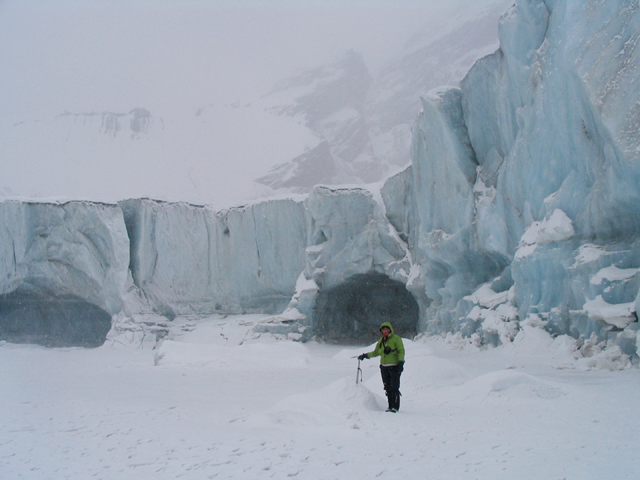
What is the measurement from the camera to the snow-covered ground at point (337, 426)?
10.5ft

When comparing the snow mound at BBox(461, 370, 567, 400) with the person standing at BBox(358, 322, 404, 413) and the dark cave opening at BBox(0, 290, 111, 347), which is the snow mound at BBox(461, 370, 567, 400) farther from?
the dark cave opening at BBox(0, 290, 111, 347)

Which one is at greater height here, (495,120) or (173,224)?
(495,120)

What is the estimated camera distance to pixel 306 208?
2159 cm

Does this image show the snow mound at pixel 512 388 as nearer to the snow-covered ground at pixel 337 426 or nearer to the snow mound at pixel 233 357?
the snow-covered ground at pixel 337 426

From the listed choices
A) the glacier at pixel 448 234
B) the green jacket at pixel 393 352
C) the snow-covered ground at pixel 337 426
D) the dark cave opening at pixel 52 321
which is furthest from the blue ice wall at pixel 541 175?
the dark cave opening at pixel 52 321

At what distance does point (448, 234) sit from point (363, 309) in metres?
10.1

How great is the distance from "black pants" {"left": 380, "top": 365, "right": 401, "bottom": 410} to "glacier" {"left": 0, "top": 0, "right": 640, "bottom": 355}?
4679mm

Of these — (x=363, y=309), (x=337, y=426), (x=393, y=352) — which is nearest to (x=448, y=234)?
(x=363, y=309)

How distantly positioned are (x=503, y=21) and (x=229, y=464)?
41.0 ft

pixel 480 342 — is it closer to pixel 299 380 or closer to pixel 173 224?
pixel 299 380

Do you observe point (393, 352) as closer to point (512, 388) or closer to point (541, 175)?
point (512, 388)

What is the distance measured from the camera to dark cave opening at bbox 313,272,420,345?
69.6 feet

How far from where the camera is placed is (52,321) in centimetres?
2178

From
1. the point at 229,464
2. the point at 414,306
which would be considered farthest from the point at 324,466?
the point at 414,306
